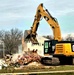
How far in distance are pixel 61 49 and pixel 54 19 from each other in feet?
19.8

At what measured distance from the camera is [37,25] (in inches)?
1713

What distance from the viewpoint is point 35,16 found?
43375mm

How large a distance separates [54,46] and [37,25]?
6055 millimetres

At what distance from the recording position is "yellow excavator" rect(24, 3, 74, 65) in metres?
36.8

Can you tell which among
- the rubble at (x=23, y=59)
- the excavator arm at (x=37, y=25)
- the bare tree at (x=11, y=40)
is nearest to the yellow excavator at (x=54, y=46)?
the excavator arm at (x=37, y=25)

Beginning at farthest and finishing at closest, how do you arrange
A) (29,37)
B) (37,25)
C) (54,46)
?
(37,25) → (29,37) → (54,46)

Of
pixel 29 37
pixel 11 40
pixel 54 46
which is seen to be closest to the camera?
pixel 54 46

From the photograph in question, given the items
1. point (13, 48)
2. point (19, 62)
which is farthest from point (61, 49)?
point (13, 48)

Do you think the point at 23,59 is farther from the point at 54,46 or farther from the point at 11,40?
the point at 11,40

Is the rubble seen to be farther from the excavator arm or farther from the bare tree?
the bare tree

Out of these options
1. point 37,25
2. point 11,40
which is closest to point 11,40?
point 11,40

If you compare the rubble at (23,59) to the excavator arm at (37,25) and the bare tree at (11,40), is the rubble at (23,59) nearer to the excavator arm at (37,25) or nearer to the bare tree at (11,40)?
the excavator arm at (37,25)

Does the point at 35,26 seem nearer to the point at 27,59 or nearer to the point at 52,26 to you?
the point at 52,26

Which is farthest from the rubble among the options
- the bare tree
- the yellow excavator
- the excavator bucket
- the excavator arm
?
the bare tree
